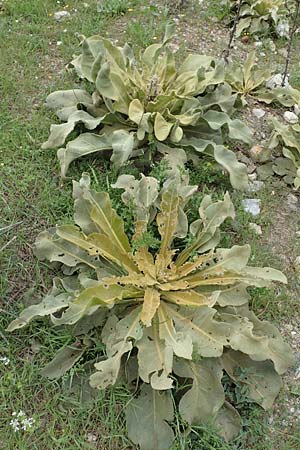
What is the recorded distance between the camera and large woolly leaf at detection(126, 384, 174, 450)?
108 inches

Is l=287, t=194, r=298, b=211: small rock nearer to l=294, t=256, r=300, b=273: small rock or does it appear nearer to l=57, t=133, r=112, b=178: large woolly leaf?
l=294, t=256, r=300, b=273: small rock

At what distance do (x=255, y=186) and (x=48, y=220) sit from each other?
1.41 metres

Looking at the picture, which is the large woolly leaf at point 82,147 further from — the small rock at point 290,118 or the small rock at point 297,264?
the small rock at point 290,118

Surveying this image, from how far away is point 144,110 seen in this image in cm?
397

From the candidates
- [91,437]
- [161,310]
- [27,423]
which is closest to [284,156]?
[161,310]

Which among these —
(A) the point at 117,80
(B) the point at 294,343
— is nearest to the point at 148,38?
(A) the point at 117,80

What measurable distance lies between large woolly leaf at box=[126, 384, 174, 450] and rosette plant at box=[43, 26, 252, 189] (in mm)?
1458

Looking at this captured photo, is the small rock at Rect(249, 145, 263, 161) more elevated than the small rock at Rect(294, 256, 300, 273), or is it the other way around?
the small rock at Rect(249, 145, 263, 161)

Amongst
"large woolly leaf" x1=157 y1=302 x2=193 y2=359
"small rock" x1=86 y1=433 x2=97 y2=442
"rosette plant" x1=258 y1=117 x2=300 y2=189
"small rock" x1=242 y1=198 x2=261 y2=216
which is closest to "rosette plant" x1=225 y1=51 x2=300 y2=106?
"rosette plant" x1=258 y1=117 x2=300 y2=189

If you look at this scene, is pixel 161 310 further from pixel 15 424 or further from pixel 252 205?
pixel 252 205

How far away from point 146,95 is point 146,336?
1.76 metres

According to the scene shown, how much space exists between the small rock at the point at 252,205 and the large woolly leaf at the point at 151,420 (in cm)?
144

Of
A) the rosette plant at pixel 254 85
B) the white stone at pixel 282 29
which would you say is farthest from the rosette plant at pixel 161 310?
the white stone at pixel 282 29

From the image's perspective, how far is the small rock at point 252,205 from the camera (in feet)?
12.6
